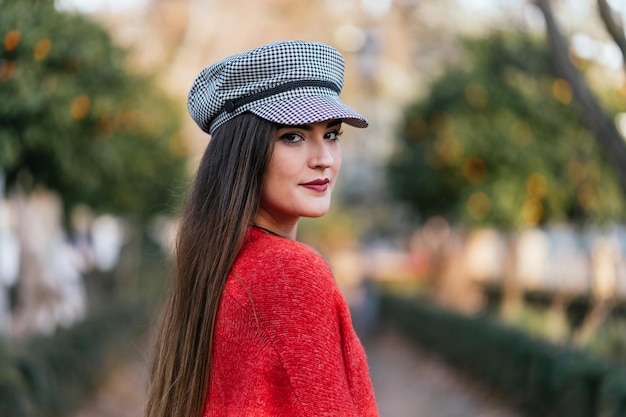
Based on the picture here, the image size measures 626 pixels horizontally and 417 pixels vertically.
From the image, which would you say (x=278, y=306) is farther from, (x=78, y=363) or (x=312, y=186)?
(x=78, y=363)

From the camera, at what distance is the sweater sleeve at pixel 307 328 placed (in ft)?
5.43

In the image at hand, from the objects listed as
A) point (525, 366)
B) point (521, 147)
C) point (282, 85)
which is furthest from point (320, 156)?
point (521, 147)

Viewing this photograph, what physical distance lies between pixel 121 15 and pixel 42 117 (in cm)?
1341

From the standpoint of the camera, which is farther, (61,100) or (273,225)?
(61,100)

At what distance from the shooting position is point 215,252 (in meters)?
1.85

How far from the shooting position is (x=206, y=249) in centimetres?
187

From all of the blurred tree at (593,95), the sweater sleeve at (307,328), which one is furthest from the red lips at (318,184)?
the blurred tree at (593,95)

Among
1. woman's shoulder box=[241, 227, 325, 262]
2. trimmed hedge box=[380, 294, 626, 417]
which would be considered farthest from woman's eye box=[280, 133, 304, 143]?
trimmed hedge box=[380, 294, 626, 417]

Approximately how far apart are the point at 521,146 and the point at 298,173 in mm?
9226

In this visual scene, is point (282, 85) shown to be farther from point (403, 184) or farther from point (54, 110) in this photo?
point (403, 184)

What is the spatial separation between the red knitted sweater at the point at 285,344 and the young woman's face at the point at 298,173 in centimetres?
15

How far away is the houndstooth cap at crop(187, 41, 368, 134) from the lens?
185 cm

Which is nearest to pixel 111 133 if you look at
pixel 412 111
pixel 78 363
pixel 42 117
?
pixel 42 117

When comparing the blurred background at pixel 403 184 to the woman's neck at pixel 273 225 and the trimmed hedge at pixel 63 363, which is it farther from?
the woman's neck at pixel 273 225
